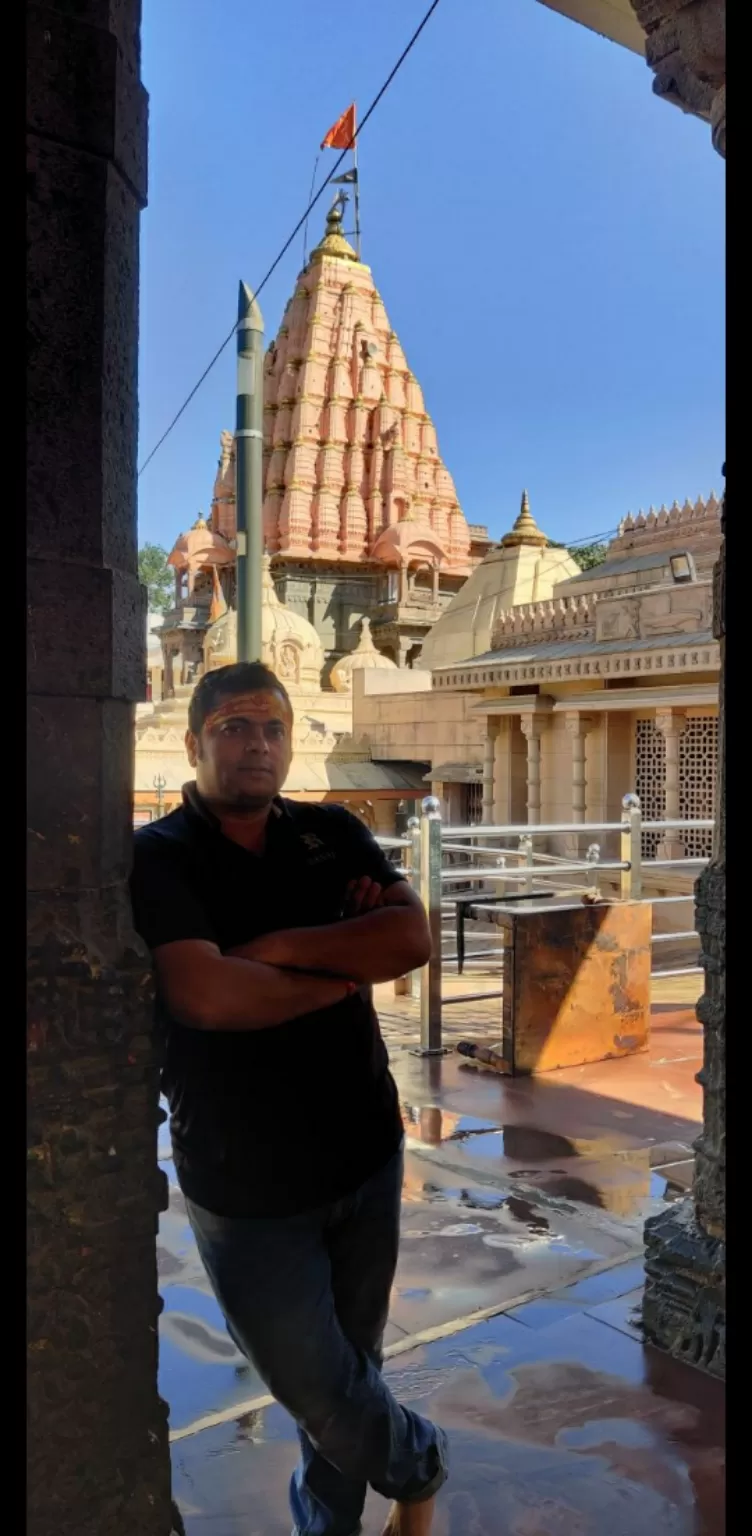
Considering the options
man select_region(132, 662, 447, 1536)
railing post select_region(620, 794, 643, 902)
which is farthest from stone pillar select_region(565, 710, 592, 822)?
man select_region(132, 662, 447, 1536)

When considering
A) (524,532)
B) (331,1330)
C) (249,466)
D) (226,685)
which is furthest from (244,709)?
(524,532)

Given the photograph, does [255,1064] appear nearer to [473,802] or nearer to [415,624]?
[473,802]

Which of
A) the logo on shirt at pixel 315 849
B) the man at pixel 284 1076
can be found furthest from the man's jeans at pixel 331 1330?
the logo on shirt at pixel 315 849

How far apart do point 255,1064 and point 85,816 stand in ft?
1.41

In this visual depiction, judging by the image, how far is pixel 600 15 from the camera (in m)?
A: 3.57

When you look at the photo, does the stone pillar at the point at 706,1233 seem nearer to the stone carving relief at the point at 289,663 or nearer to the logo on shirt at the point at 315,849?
the logo on shirt at the point at 315,849

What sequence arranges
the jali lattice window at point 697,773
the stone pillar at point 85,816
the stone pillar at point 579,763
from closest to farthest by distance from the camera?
the stone pillar at point 85,816
the jali lattice window at point 697,773
the stone pillar at point 579,763

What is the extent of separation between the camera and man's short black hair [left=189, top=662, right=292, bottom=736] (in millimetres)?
1623

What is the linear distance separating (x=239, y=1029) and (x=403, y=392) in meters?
31.8

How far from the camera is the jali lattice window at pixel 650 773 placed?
11273 millimetres

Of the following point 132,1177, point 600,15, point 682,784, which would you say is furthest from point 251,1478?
point 682,784

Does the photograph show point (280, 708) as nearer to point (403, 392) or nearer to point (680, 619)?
point (680, 619)

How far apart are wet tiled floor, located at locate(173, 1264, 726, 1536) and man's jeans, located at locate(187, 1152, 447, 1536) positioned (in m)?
0.35

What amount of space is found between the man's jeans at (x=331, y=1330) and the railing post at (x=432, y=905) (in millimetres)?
3176
